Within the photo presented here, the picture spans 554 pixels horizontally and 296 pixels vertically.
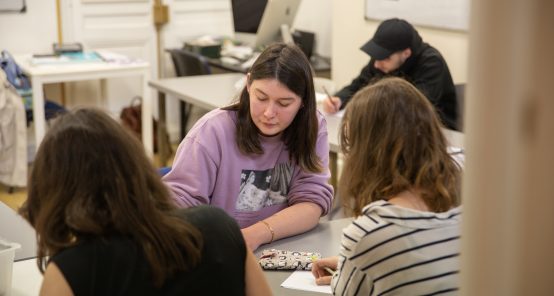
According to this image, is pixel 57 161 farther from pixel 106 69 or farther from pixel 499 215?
pixel 106 69

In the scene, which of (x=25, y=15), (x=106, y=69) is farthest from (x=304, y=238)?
(x=25, y=15)

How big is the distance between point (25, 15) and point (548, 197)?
501 centimetres

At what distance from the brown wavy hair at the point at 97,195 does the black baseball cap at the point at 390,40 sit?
2.40 m

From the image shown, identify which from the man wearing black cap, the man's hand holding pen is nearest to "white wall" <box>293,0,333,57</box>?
the man wearing black cap

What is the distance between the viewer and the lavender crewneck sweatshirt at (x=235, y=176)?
1.73 metres

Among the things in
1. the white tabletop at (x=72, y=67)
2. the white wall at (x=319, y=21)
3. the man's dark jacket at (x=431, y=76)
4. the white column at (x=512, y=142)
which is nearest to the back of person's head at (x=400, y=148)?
the white column at (x=512, y=142)

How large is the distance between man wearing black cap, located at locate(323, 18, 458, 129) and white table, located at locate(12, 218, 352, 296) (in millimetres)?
1393

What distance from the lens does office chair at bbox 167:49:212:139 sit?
15.0ft

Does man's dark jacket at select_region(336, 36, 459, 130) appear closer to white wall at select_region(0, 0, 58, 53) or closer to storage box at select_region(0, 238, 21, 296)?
storage box at select_region(0, 238, 21, 296)

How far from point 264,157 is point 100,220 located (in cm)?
85

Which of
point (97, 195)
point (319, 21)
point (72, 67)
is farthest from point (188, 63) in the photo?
point (97, 195)

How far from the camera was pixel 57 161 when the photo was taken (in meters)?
1.00

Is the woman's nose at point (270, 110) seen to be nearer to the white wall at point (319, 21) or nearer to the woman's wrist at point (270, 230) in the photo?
the woman's wrist at point (270, 230)

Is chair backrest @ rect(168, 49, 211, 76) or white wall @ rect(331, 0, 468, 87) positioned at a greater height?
white wall @ rect(331, 0, 468, 87)
